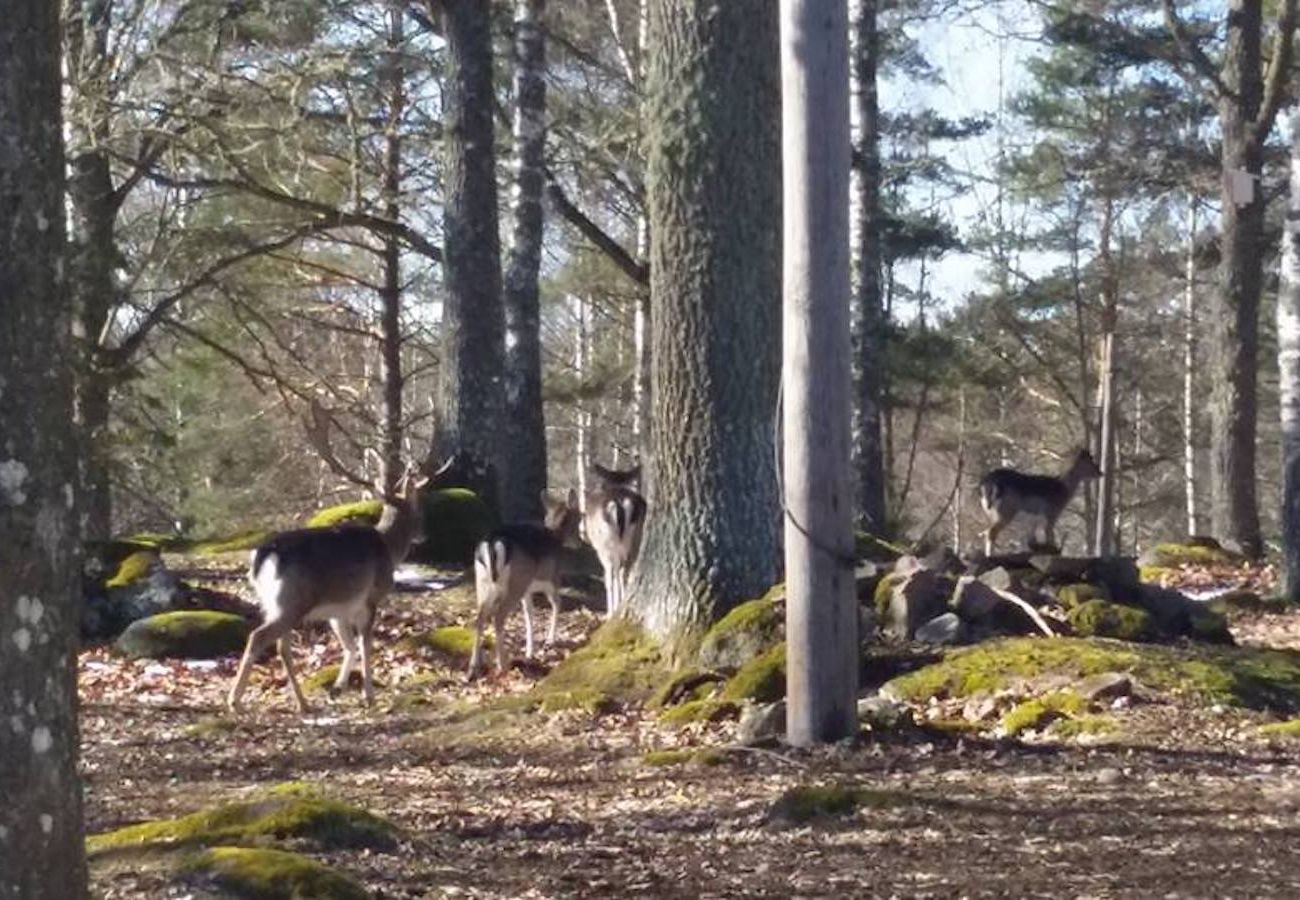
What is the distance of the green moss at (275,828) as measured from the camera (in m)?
7.54

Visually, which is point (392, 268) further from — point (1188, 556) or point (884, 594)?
point (884, 594)

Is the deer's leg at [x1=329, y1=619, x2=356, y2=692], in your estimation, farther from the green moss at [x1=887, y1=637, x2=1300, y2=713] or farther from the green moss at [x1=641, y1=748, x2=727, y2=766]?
the green moss at [x1=641, y1=748, x2=727, y2=766]

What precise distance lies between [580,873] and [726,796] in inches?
61.1

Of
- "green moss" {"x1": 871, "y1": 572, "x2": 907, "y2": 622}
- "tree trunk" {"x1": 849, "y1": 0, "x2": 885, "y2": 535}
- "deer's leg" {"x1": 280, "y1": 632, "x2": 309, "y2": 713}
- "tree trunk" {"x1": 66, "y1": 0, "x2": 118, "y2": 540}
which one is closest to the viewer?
"green moss" {"x1": 871, "y1": 572, "x2": 907, "y2": 622}

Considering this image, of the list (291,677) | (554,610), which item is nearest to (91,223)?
(554,610)

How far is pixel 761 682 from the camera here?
11.0 m

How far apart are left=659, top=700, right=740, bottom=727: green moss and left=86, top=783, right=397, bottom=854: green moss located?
318 centimetres

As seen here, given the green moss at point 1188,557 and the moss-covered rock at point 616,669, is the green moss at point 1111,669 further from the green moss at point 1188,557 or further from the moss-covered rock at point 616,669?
the green moss at point 1188,557

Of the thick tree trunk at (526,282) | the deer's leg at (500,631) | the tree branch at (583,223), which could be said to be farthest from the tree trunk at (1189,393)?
the deer's leg at (500,631)

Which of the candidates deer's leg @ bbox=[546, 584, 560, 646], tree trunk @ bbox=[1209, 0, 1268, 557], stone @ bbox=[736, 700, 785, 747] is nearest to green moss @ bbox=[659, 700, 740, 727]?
stone @ bbox=[736, 700, 785, 747]

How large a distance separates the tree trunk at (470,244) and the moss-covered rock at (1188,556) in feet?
24.0

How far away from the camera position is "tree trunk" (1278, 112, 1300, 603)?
16953 millimetres

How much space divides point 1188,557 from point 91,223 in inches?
488

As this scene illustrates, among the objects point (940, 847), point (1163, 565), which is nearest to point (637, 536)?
point (1163, 565)
